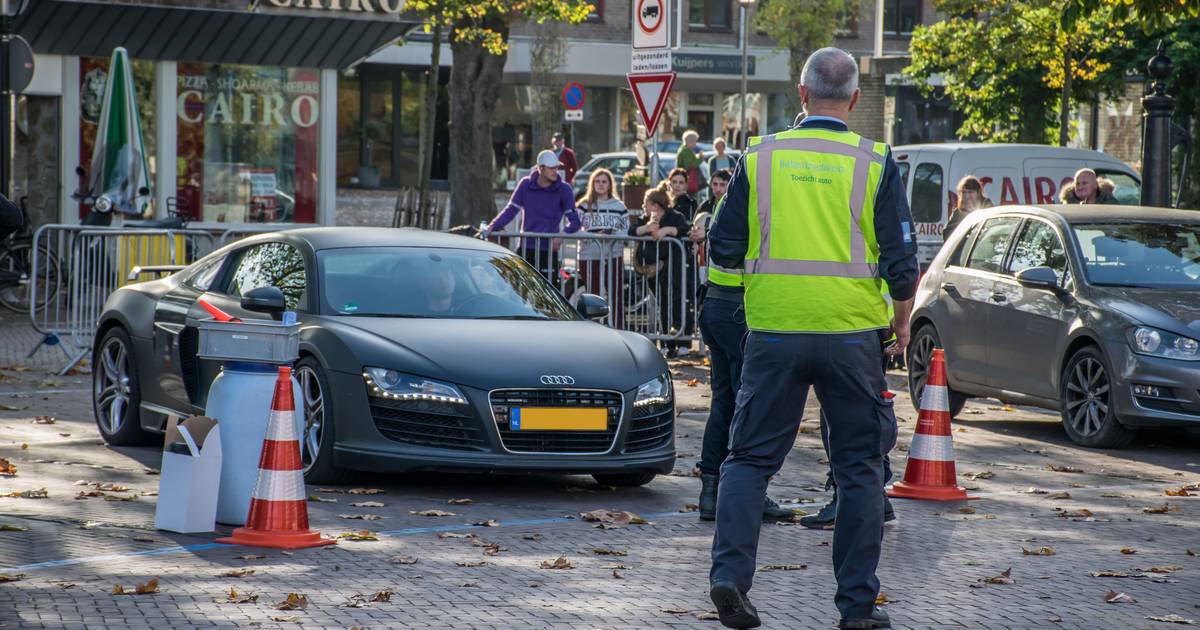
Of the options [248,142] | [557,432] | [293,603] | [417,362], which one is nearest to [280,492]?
[293,603]

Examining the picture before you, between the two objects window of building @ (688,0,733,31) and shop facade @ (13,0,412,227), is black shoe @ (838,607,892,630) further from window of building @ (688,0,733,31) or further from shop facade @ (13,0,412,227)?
window of building @ (688,0,733,31)

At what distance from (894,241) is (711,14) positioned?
172 feet

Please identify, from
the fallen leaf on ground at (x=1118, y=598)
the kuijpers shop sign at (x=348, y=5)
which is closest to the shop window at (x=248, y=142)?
the kuijpers shop sign at (x=348, y=5)

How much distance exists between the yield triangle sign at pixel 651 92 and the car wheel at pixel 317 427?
788cm

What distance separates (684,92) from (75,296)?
1699 inches

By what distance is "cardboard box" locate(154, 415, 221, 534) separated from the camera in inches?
302

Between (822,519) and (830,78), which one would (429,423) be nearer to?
(822,519)

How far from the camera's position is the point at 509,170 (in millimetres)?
53031

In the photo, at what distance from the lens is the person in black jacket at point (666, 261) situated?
16438 mm

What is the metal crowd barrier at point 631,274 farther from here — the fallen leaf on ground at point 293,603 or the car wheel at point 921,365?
the fallen leaf on ground at point 293,603

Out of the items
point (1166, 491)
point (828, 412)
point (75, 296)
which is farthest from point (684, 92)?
point (828, 412)

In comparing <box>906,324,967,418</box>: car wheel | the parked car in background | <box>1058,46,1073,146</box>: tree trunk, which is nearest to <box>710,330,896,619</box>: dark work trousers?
the parked car in background

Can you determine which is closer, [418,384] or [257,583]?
[257,583]

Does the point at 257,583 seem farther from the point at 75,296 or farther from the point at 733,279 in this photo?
the point at 75,296
